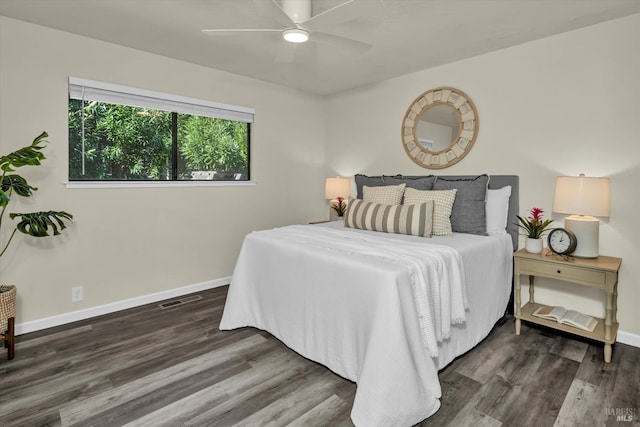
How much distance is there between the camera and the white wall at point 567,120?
266 centimetres

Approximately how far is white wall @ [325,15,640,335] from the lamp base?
27 centimetres

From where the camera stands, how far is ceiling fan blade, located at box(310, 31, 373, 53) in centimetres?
283

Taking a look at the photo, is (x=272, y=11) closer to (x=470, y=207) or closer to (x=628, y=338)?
(x=470, y=207)

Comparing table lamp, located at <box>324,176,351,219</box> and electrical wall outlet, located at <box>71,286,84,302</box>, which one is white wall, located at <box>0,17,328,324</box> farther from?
table lamp, located at <box>324,176,351,219</box>

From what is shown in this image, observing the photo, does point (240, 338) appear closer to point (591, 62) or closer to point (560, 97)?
point (560, 97)

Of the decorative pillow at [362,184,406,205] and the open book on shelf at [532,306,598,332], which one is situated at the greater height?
the decorative pillow at [362,184,406,205]

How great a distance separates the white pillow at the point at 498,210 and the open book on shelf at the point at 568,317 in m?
0.71

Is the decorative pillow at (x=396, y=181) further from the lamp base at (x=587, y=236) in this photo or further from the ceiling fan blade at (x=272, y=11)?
the ceiling fan blade at (x=272, y=11)

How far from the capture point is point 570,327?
2596 mm

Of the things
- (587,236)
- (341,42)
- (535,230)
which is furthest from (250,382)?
(341,42)

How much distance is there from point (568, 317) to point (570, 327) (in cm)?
12

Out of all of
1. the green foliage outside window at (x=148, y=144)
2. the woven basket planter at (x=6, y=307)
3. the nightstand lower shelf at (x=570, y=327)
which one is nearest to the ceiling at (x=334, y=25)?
the green foliage outside window at (x=148, y=144)

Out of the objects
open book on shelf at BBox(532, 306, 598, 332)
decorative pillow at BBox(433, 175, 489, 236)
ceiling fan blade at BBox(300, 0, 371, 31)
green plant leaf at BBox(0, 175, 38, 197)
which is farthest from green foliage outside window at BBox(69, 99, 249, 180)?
open book on shelf at BBox(532, 306, 598, 332)

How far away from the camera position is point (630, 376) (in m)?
2.22
